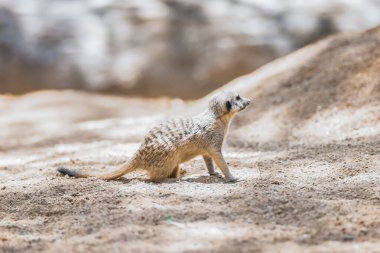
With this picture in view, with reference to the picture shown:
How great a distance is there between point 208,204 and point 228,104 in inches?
29.6

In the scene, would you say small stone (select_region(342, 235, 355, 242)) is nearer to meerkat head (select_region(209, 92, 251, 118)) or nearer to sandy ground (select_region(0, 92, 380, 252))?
sandy ground (select_region(0, 92, 380, 252))

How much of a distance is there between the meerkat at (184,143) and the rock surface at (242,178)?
0.29ft

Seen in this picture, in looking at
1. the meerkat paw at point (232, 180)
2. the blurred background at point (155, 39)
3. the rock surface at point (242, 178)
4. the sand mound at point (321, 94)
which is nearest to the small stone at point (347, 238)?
the rock surface at point (242, 178)

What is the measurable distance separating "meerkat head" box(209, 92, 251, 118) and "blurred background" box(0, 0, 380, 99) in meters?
3.40

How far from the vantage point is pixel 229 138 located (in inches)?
187

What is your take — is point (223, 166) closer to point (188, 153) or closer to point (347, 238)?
point (188, 153)

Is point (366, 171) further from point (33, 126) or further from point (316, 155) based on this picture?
point (33, 126)

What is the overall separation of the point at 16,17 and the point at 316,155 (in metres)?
4.89

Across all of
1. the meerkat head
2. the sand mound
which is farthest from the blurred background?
the meerkat head

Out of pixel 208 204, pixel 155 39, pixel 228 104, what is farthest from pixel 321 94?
pixel 155 39

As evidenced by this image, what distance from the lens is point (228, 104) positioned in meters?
3.32

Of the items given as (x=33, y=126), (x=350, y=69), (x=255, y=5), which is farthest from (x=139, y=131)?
(x=255, y=5)

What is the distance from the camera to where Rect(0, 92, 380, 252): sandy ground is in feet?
7.54

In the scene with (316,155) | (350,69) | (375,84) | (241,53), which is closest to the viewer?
(316,155)
